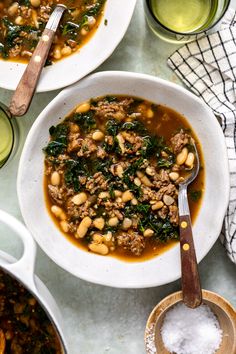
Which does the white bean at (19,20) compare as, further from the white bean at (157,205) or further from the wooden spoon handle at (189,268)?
the wooden spoon handle at (189,268)

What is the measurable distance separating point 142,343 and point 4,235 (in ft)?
2.56

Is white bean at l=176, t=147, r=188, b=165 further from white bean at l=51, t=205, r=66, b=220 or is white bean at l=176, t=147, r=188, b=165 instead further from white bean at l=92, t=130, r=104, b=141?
white bean at l=51, t=205, r=66, b=220

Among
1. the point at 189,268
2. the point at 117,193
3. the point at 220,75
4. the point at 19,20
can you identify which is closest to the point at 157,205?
the point at 117,193

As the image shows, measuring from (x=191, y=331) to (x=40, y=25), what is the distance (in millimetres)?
1462

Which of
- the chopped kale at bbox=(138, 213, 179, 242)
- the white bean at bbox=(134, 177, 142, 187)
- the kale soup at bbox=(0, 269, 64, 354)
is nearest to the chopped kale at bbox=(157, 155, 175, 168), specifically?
the white bean at bbox=(134, 177, 142, 187)

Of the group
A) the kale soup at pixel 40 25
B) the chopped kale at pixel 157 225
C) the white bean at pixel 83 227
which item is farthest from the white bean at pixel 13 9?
the chopped kale at pixel 157 225

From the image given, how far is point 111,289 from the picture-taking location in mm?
2748

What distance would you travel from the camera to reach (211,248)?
272 centimetres

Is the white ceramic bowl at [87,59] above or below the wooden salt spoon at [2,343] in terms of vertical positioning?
above

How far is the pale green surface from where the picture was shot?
A: 2713mm

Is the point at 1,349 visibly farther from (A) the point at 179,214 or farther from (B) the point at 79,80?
(B) the point at 79,80

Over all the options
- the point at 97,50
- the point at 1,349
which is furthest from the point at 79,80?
the point at 1,349

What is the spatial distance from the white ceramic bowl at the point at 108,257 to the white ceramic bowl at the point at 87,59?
59 mm

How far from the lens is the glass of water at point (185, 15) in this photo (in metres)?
2.64
